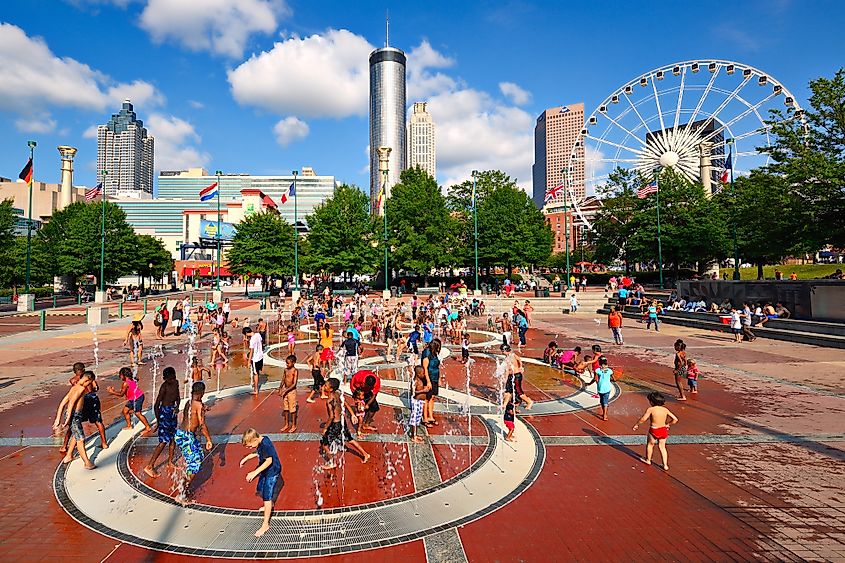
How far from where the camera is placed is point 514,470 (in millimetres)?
7836

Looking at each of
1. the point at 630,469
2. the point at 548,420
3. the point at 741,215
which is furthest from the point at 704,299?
the point at 630,469

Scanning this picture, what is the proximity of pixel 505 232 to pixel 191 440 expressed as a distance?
51500 mm

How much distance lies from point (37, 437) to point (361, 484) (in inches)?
274

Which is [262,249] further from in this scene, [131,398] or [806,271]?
[806,271]

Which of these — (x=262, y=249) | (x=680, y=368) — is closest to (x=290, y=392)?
(x=680, y=368)

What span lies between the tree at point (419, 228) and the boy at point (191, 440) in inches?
1799

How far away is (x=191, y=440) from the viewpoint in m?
7.09

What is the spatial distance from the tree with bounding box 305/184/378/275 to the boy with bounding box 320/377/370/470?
45081mm

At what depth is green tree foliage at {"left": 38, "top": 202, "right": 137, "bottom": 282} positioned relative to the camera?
5359 centimetres

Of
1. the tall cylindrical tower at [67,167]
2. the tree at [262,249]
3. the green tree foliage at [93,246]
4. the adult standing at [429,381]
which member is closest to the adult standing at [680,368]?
the adult standing at [429,381]

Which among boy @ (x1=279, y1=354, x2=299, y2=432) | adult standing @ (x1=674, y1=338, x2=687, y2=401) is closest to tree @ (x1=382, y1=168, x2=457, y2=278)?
adult standing @ (x1=674, y1=338, x2=687, y2=401)

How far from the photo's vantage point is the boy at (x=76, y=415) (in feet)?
25.6

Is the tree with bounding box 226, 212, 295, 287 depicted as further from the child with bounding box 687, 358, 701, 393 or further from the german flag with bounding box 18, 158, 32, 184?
the child with bounding box 687, 358, 701, 393

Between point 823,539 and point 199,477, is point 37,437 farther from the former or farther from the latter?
point 823,539
